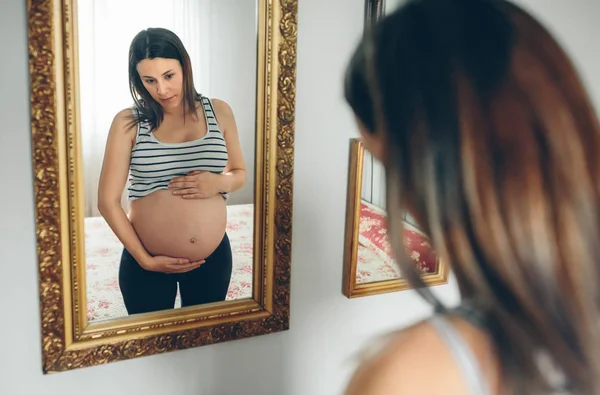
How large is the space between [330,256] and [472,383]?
2.49ft

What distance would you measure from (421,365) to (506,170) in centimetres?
24

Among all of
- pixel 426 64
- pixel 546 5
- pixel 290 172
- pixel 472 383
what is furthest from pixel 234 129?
pixel 546 5

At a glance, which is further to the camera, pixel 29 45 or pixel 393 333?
pixel 29 45

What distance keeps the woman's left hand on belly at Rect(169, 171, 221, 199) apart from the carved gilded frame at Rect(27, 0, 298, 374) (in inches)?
4.3

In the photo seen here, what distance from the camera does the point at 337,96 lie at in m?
1.28

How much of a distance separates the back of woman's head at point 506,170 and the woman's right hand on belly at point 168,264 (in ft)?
2.11

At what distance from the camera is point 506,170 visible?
59cm

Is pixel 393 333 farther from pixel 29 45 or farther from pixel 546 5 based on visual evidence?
pixel 546 5

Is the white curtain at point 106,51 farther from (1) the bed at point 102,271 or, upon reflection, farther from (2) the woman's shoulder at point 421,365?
(2) the woman's shoulder at point 421,365

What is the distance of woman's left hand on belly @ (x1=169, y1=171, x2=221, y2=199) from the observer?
111cm

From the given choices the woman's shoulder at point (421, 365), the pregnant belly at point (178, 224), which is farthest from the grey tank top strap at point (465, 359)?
the pregnant belly at point (178, 224)

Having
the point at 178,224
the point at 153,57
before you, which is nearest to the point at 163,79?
the point at 153,57

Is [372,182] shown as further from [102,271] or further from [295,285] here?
[102,271]

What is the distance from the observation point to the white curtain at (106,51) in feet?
3.25
